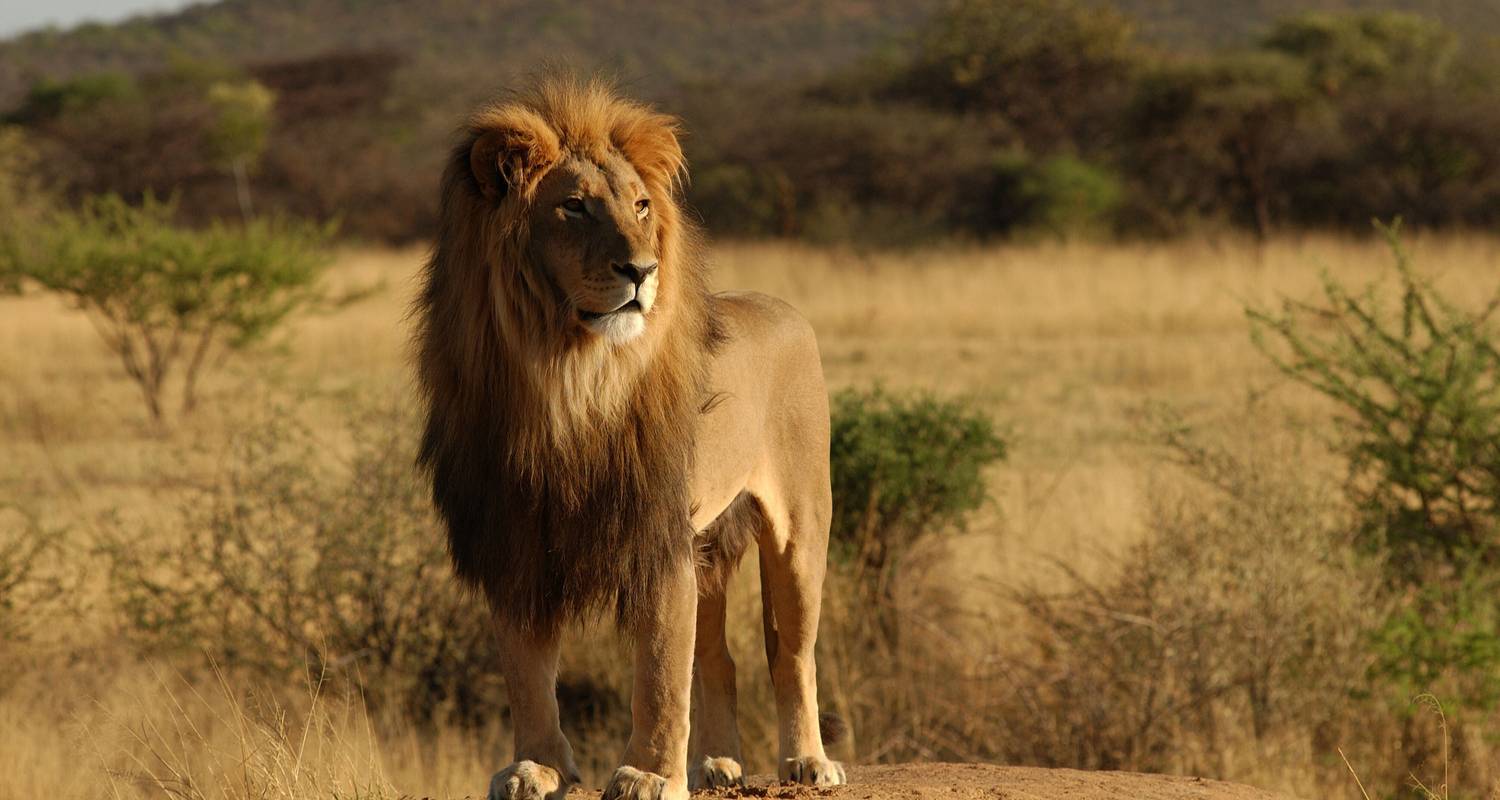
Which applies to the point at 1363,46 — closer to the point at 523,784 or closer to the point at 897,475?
the point at 897,475

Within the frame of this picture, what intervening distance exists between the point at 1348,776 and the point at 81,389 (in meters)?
12.5

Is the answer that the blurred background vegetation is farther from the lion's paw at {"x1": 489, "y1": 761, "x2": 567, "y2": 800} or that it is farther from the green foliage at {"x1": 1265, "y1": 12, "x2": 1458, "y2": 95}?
the lion's paw at {"x1": 489, "y1": 761, "x2": 567, "y2": 800}

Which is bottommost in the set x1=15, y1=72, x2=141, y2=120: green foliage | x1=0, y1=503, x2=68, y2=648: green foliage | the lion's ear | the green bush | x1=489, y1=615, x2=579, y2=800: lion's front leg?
x1=0, y1=503, x2=68, y2=648: green foliage

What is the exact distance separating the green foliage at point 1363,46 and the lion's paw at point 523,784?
31.7 metres

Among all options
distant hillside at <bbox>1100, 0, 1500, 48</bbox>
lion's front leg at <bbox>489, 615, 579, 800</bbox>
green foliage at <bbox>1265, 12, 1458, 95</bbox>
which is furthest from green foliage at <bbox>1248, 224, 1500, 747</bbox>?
distant hillside at <bbox>1100, 0, 1500, 48</bbox>

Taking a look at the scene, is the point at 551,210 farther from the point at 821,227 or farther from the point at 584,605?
the point at 821,227

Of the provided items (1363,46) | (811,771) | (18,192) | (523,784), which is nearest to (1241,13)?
(1363,46)

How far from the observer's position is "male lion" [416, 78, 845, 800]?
4027mm

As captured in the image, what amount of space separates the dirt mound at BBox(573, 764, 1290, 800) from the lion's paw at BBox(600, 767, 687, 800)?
53 cm

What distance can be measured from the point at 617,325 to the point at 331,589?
4.46 metres

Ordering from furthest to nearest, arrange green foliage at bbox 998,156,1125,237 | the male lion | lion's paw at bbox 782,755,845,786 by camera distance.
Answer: green foliage at bbox 998,156,1125,237
lion's paw at bbox 782,755,845,786
the male lion

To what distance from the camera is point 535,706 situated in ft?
13.9


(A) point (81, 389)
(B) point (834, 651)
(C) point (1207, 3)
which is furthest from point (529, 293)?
(C) point (1207, 3)

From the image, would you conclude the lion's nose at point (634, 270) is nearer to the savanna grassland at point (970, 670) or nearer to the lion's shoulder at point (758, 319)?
the lion's shoulder at point (758, 319)
